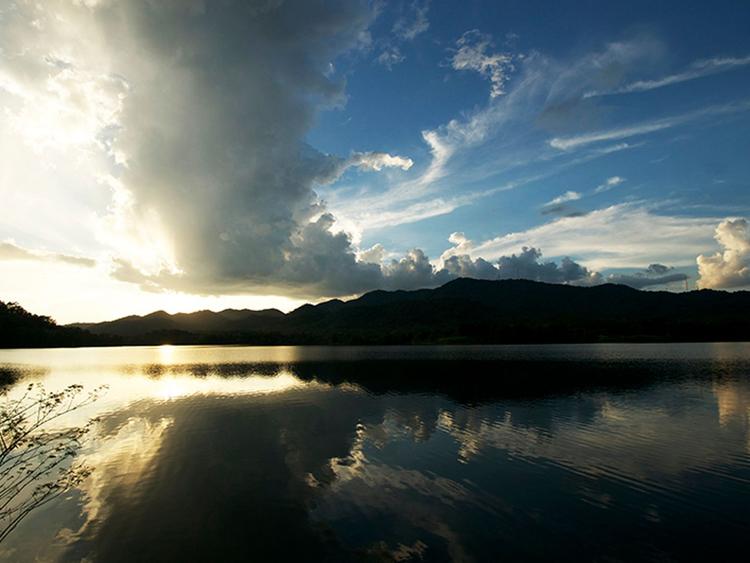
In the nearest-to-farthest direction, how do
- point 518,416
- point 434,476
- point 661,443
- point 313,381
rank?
point 434,476
point 661,443
point 518,416
point 313,381

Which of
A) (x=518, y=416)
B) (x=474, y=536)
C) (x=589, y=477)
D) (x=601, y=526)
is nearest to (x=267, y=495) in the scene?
(x=474, y=536)

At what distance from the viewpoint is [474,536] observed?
2161 centimetres

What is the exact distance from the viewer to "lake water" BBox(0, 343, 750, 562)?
69.0 ft

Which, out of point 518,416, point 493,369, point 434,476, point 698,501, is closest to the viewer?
point 698,501

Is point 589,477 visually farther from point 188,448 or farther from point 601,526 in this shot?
point 188,448

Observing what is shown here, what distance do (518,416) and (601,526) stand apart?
29.4m

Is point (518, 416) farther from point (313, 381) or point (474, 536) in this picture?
point (313, 381)

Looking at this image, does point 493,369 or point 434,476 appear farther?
point 493,369

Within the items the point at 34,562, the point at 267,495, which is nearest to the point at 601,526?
the point at 267,495

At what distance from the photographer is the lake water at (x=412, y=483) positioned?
21.0m

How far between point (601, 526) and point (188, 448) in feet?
117

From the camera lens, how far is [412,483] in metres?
29.4

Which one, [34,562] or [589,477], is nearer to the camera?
[34,562]

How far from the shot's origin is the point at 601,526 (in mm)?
22469
